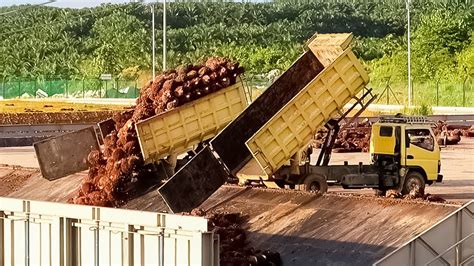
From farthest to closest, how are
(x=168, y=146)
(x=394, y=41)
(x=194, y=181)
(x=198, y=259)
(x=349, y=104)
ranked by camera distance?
(x=394, y=41) < (x=349, y=104) < (x=168, y=146) < (x=194, y=181) < (x=198, y=259)

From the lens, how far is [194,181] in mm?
24078

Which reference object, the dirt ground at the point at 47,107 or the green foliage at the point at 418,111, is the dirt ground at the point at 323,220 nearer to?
the green foliage at the point at 418,111

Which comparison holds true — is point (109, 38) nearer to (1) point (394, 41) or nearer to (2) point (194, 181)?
(1) point (394, 41)

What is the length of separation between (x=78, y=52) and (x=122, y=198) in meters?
109

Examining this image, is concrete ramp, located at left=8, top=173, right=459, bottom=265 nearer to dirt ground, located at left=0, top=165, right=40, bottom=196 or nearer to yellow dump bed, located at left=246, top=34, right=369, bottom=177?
yellow dump bed, located at left=246, top=34, right=369, bottom=177

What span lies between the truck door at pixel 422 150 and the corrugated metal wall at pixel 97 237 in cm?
1614

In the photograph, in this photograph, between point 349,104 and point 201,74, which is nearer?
point 201,74

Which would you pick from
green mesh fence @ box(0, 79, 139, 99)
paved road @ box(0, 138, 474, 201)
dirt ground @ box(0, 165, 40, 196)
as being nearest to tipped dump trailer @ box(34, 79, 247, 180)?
dirt ground @ box(0, 165, 40, 196)

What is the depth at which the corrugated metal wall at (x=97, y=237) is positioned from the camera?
12938 millimetres

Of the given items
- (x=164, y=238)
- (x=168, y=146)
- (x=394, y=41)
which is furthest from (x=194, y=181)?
(x=394, y=41)

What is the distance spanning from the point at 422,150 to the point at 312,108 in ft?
15.2

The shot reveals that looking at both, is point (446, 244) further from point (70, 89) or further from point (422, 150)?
point (70, 89)

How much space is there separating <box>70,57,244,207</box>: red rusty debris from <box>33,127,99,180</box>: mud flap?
142cm

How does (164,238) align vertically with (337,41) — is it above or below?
below
